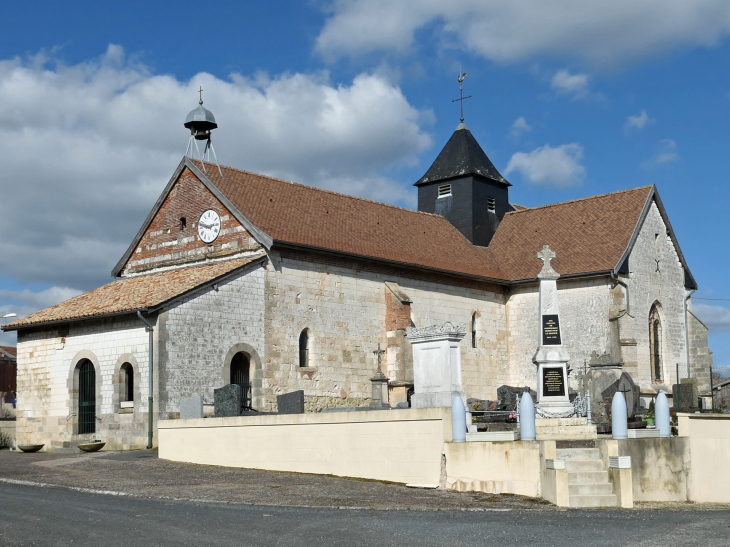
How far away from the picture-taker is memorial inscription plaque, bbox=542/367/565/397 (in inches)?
727

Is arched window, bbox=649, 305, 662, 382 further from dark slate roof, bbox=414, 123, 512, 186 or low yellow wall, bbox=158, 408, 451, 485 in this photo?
low yellow wall, bbox=158, 408, 451, 485

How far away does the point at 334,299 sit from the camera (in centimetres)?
2733

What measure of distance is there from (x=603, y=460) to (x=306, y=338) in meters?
13.8

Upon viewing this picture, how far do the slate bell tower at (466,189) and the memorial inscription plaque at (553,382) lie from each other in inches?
657

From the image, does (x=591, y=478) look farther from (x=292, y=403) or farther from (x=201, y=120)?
(x=201, y=120)

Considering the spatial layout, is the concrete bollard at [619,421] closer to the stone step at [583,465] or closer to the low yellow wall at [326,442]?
the stone step at [583,465]

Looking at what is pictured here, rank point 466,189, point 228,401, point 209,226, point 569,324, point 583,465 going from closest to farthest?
point 583,465 → point 228,401 → point 209,226 → point 569,324 → point 466,189

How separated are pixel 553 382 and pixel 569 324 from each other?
13307 millimetres

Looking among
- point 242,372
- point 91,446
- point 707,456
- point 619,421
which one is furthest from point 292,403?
point 707,456

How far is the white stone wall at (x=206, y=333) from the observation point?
22.6 metres

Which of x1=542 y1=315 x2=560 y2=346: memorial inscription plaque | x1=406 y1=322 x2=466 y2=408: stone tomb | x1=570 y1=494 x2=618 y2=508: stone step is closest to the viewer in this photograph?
x1=570 y1=494 x2=618 y2=508: stone step

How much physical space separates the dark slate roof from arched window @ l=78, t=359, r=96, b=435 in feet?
56.8

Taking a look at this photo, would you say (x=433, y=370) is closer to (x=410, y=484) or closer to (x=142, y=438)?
(x=410, y=484)

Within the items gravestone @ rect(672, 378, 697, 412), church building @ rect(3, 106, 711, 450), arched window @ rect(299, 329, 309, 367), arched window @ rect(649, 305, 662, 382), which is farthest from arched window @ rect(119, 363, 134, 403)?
arched window @ rect(649, 305, 662, 382)
